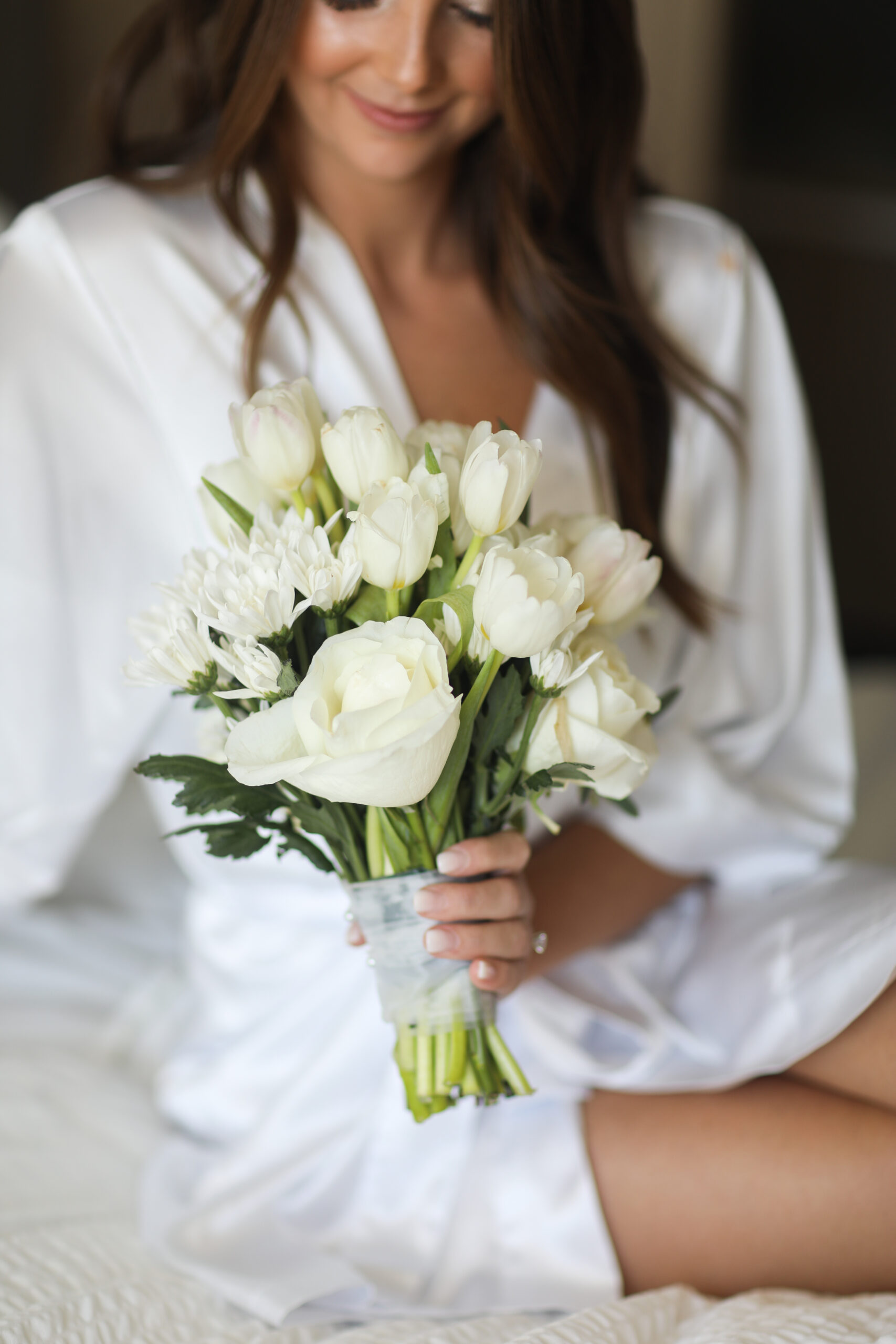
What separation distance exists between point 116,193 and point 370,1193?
915 mm

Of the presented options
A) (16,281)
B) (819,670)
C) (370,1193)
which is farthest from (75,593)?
(819,670)

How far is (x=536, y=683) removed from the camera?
69 cm

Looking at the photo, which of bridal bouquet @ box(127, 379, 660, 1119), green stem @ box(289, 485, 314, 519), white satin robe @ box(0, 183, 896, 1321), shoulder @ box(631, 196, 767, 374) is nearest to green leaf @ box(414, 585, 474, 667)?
bridal bouquet @ box(127, 379, 660, 1119)

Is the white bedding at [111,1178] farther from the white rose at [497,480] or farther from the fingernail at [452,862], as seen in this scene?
the white rose at [497,480]

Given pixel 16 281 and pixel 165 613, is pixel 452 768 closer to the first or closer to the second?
pixel 165 613

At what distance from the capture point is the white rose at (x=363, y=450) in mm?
680

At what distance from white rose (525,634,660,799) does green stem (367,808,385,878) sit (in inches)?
4.0

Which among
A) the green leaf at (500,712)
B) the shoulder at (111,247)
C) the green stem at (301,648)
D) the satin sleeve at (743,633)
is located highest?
the shoulder at (111,247)

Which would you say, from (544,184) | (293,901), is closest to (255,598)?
(293,901)

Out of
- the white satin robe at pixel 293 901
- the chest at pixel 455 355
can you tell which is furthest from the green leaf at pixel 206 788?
the chest at pixel 455 355

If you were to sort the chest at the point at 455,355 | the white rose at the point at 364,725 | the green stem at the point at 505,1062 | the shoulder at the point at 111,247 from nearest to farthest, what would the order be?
the white rose at the point at 364,725, the green stem at the point at 505,1062, the shoulder at the point at 111,247, the chest at the point at 455,355

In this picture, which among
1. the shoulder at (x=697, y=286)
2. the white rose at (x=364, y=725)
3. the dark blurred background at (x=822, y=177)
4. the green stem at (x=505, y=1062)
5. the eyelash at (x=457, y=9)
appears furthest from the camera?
the dark blurred background at (x=822, y=177)

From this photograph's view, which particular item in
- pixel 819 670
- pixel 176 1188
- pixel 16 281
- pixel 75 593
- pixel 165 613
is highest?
pixel 16 281

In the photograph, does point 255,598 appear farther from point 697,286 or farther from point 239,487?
point 697,286
